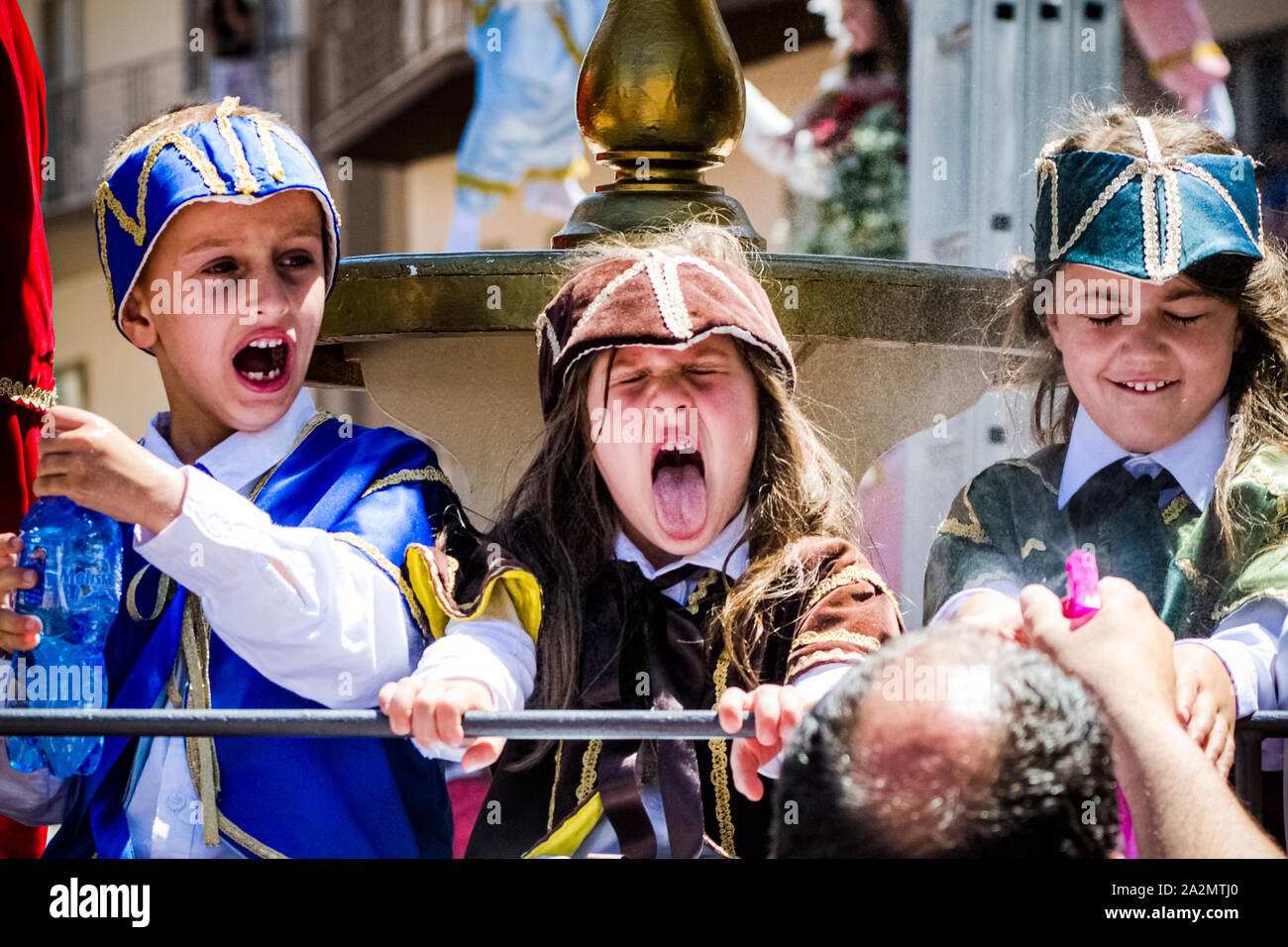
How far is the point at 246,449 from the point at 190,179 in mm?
362

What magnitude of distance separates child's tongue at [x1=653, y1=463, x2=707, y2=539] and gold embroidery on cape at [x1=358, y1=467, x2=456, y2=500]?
1.00ft

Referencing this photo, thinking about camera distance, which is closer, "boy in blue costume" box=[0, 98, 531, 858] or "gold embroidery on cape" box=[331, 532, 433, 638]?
"boy in blue costume" box=[0, 98, 531, 858]

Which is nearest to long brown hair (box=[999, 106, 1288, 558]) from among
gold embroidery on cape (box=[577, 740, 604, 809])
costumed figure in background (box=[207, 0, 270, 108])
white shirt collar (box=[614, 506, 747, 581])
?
white shirt collar (box=[614, 506, 747, 581])

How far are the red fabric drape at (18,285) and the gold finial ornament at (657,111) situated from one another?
2.67 ft

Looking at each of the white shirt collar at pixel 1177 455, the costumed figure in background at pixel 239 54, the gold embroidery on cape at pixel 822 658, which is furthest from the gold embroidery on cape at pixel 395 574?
the costumed figure in background at pixel 239 54

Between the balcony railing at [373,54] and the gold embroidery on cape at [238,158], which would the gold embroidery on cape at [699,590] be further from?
the balcony railing at [373,54]

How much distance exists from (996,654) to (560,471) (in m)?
1.14

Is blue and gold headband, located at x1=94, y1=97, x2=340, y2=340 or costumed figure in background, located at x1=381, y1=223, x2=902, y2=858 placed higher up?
blue and gold headband, located at x1=94, y1=97, x2=340, y2=340

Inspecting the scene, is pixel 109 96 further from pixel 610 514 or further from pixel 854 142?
pixel 610 514

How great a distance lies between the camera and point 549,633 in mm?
2504

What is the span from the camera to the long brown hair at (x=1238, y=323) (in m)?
2.60

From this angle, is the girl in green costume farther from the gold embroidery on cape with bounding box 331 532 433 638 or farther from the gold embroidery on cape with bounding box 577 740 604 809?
the gold embroidery on cape with bounding box 331 532 433 638

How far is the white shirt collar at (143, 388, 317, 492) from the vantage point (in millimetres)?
2617

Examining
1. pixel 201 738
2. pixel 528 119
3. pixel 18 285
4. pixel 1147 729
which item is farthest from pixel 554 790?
pixel 528 119
